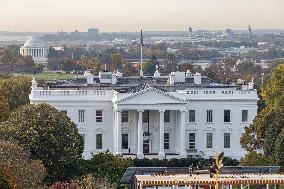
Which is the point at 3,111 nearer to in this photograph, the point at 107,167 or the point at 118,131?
the point at 118,131

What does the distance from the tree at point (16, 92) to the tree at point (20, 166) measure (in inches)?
1426

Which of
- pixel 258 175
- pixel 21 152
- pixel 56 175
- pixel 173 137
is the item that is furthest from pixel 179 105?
pixel 258 175

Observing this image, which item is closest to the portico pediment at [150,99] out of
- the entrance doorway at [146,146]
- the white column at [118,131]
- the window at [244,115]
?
the white column at [118,131]

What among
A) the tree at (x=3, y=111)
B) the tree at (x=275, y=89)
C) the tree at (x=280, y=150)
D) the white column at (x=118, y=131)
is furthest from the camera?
the tree at (x=275, y=89)

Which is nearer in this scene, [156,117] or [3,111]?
[3,111]

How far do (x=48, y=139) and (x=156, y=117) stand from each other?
71.4 ft

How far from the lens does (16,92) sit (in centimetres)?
8831

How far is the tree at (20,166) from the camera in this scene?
145 ft

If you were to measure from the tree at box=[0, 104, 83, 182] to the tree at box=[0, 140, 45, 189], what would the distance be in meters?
4.33

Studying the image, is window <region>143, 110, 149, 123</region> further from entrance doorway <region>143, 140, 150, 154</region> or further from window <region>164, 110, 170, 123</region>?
entrance doorway <region>143, 140, 150, 154</region>

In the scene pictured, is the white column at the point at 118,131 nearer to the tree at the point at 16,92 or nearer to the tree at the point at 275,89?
the tree at the point at 275,89

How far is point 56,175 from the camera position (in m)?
53.7

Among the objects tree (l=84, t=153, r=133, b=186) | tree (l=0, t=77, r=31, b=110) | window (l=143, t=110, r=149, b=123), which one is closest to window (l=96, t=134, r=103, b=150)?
window (l=143, t=110, r=149, b=123)

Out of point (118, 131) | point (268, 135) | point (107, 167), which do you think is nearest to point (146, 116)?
point (118, 131)
